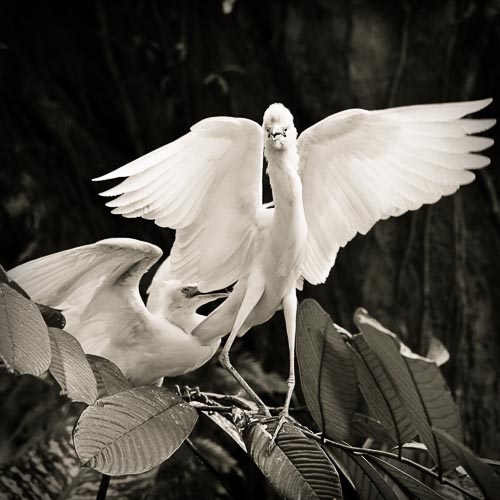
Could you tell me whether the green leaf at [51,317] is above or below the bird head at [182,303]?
above

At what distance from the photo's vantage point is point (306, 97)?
7.51 feet

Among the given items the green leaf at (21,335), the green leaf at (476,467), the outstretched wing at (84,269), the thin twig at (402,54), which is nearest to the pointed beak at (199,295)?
the outstretched wing at (84,269)

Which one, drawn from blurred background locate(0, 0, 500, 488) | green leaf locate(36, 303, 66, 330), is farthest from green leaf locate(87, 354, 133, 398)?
blurred background locate(0, 0, 500, 488)

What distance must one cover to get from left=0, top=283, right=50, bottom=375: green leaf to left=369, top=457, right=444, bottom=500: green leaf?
1.41 ft

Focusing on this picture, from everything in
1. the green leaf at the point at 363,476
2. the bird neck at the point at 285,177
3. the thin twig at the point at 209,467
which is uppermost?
the bird neck at the point at 285,177

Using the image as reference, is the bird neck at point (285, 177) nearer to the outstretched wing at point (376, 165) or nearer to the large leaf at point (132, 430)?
the outstretched wing at point (376, 165)

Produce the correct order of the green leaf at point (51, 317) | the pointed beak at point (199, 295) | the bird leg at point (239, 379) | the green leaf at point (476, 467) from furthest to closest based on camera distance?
the pointed beak at point (199, 295), the bird leg at point (239, 379), the green leaf at point (51, 317), the green leaf at point (476, 467)

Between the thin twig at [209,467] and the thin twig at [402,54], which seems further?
the thin twig at [402,54]

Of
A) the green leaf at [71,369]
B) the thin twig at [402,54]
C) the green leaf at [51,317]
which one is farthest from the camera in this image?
the thin twig at [402,54]

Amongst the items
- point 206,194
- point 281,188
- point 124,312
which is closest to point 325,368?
point 281,188

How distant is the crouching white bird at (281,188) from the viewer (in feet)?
3.32

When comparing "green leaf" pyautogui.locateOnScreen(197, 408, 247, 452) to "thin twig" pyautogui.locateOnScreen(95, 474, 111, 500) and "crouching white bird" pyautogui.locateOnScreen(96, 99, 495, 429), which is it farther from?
"thin twig" pyautogui.locateOnScreen(95, 474, 111, 500)

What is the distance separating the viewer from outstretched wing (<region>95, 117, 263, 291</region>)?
3.48 ft

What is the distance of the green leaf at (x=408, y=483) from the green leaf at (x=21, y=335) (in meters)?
0.43
